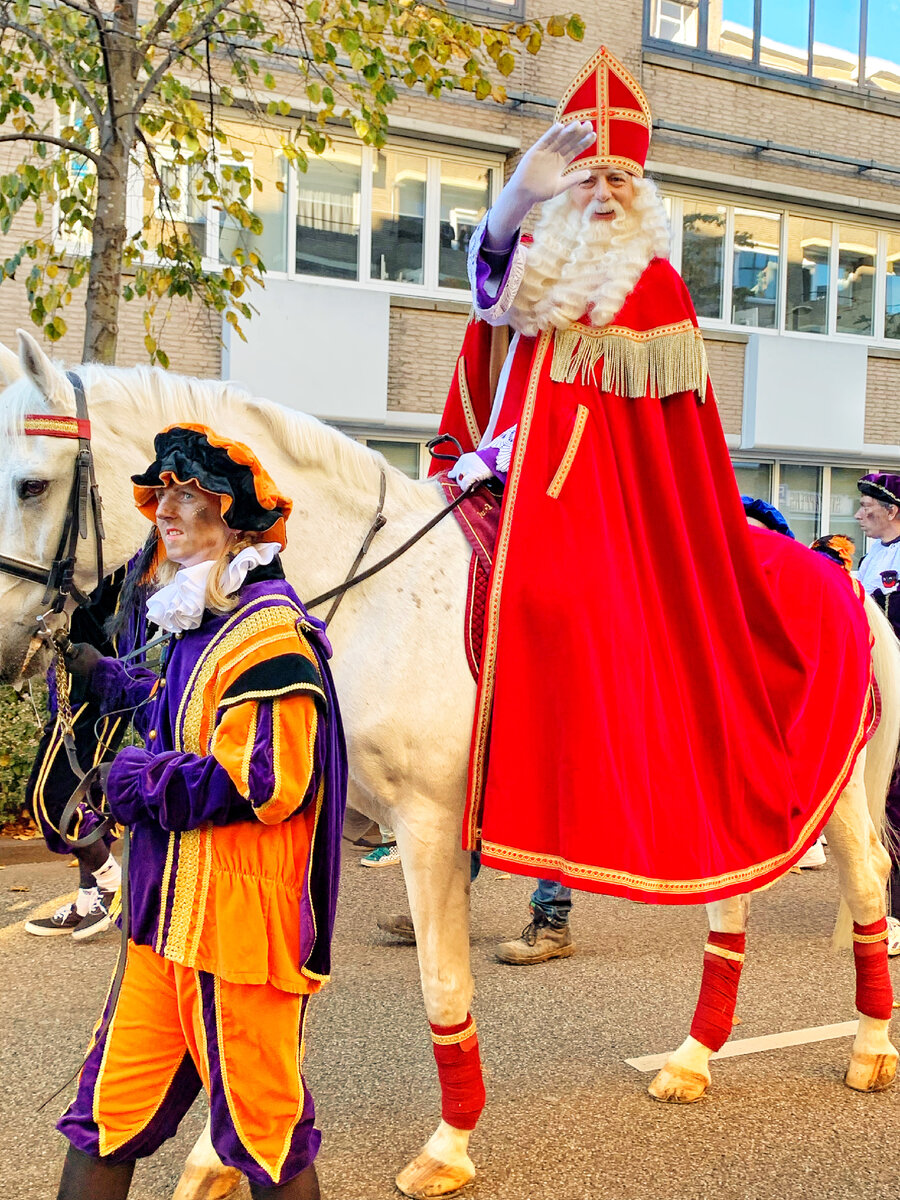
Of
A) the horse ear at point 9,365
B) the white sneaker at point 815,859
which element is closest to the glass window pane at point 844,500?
the white sneaker at point 815,859

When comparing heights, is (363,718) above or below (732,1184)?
above

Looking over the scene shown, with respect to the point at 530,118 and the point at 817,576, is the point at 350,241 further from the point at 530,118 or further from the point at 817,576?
the point at 817,576

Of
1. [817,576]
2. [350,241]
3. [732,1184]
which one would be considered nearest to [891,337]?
[350,241]

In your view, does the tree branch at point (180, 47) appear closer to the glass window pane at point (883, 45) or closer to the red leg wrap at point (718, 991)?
the red leg wrap at point (718, 991)

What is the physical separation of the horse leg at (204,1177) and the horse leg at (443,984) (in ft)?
1.54

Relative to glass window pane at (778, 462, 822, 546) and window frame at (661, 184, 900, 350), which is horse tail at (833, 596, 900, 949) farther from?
glass window pane at (778, 462, 822, 546)

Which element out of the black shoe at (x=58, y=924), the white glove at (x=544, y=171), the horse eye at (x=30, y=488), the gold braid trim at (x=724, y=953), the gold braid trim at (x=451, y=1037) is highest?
the white glove at (x=544, y=171)

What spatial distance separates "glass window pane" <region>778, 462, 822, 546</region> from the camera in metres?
15.2

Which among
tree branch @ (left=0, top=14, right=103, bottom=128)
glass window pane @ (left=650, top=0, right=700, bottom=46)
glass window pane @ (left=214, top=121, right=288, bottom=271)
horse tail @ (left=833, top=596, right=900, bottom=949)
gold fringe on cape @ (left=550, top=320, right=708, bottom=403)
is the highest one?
glass window pane @ (left=650, top=0, right=700, bottom=46)

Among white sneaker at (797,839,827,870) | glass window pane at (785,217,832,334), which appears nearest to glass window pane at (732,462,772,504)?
glass window pane at (785,217,832,334)

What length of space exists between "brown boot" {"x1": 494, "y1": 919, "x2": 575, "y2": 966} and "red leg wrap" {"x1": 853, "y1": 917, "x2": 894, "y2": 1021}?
1499 mm

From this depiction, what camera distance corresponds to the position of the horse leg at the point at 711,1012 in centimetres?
363

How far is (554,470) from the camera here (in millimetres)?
3195

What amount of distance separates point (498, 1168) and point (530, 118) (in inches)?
489
